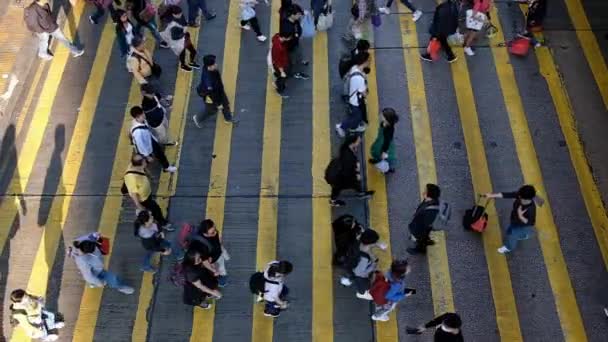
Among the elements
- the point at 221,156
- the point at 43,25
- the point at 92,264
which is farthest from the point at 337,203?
the point at 43,25

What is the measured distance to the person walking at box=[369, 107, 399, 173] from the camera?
29.9ft

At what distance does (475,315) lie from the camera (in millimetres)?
8805

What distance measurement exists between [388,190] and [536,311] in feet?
9.92

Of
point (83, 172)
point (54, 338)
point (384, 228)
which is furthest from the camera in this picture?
point (83, 172)

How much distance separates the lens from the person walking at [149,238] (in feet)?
26.5

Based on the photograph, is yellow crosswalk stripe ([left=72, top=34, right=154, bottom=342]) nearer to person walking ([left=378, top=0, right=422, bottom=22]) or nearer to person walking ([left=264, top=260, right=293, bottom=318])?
person walking ([left=264, top=260, right=293, bottom=318])

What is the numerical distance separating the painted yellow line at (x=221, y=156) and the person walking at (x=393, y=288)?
8.29 feet

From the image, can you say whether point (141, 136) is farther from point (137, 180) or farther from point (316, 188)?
point (316, 188)

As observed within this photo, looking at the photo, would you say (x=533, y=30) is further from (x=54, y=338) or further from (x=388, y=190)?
(x=54, y=338)

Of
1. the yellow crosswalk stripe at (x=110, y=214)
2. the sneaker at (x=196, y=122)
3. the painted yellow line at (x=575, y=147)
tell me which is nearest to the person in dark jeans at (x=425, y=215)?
the painted yellow line at (x=575, y=147)

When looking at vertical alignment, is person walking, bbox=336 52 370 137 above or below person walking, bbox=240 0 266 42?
below

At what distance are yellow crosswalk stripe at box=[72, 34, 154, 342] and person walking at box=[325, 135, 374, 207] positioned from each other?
12.2 feet

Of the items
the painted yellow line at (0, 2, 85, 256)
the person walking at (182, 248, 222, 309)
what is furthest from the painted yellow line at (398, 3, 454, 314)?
the painted yellow line at (0, 2, 85, 256)

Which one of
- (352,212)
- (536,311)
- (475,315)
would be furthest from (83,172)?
(536,311)
